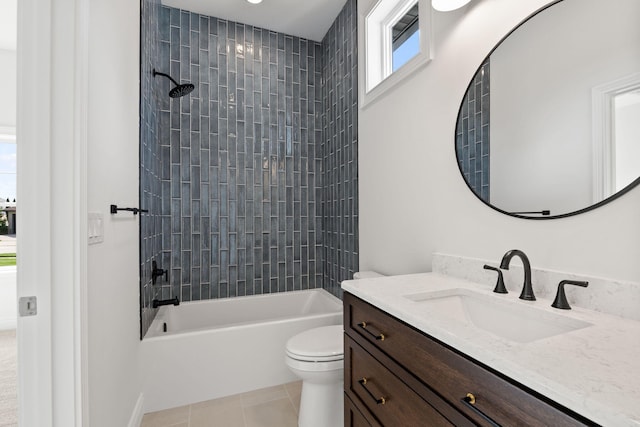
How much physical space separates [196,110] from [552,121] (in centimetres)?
250

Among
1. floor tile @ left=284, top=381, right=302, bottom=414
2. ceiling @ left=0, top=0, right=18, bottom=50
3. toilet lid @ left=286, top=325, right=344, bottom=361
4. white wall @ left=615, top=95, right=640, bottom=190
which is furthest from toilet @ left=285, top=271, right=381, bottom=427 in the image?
ceiling @ left=0, top=0, right=18, bottom=50

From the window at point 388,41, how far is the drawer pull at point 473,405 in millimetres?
1623

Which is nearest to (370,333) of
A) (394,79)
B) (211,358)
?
(211,358)

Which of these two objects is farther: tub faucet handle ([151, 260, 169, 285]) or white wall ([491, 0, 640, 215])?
tub faucet handle ([151, 260, 169, 285])

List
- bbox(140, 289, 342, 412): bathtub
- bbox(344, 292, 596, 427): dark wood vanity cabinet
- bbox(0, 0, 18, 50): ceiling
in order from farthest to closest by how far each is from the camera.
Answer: bbox(0, 0, 18, 50): ceiling < bbox(140, 289, 342, 412): bathtub < bbox(344, 292, 596, 427): dark wood vanity cabinet

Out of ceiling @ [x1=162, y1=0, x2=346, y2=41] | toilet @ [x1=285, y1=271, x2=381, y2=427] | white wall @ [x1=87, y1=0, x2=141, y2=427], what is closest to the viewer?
white wall @ [x1=87, y1=0, x2=141, y2=427]

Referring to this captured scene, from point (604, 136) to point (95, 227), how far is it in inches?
68.2

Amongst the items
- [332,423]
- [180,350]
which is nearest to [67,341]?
[180,350]

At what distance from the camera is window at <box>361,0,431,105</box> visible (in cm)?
194

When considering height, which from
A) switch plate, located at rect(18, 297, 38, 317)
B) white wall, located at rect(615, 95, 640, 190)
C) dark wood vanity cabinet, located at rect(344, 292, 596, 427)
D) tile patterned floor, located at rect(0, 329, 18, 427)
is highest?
white wall, located at rect(615, 95, 640, 190)

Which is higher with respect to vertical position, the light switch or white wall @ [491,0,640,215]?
white wall @ [491,0,640,215]

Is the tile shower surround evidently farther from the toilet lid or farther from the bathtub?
the toilet lid

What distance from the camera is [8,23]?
8.57 ft

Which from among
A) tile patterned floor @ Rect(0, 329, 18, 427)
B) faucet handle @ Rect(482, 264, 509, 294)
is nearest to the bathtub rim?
tile patterned floor @ Rect(0, 329, 18, 427)
